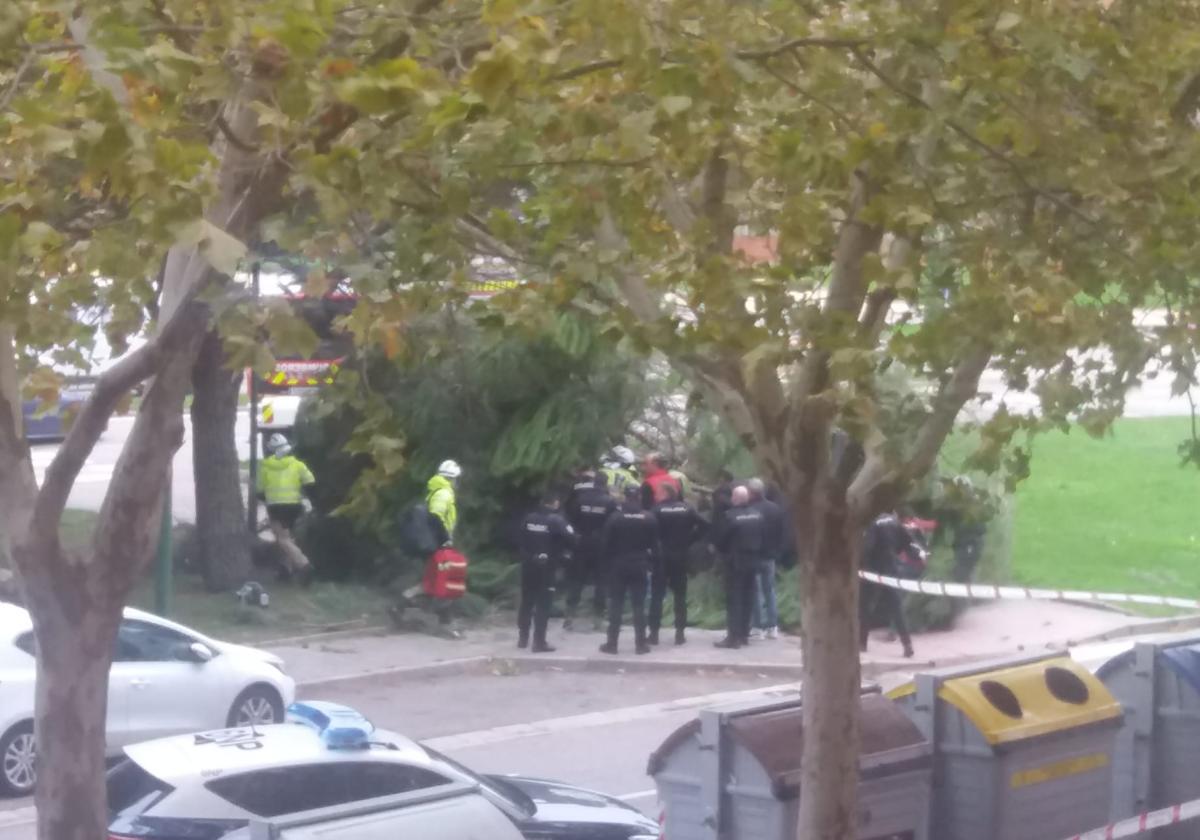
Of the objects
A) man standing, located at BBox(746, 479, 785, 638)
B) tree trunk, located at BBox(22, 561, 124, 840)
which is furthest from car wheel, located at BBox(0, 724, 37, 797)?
man standing, located at BBox(746, 479, 785, 638)

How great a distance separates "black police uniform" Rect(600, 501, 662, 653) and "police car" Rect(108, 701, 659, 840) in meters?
7.78

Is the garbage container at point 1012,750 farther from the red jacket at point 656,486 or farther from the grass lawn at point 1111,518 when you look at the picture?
the grass lawn at point 1111,518

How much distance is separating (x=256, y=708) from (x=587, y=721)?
9.73 ft

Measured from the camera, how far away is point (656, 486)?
17219mm

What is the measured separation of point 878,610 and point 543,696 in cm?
441

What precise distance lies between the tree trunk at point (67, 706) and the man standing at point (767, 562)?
11.7m

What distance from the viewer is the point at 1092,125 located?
23.8 ft

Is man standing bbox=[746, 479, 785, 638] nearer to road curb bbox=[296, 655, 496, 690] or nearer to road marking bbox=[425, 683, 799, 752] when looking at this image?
road marking bbox=[425, 683, 799, 752]

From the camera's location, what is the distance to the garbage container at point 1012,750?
780 cm

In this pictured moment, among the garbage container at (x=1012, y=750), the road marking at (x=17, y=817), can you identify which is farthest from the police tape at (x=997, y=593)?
the road marking at (x=17, y=817)

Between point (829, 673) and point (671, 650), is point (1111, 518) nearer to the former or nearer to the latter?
point (671, 650)

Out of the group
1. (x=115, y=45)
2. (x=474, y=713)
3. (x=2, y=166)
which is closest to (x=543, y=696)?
(x=474, y=713)

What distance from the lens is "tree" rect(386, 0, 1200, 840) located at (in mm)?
6379

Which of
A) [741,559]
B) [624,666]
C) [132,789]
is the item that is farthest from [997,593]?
[132,789]
